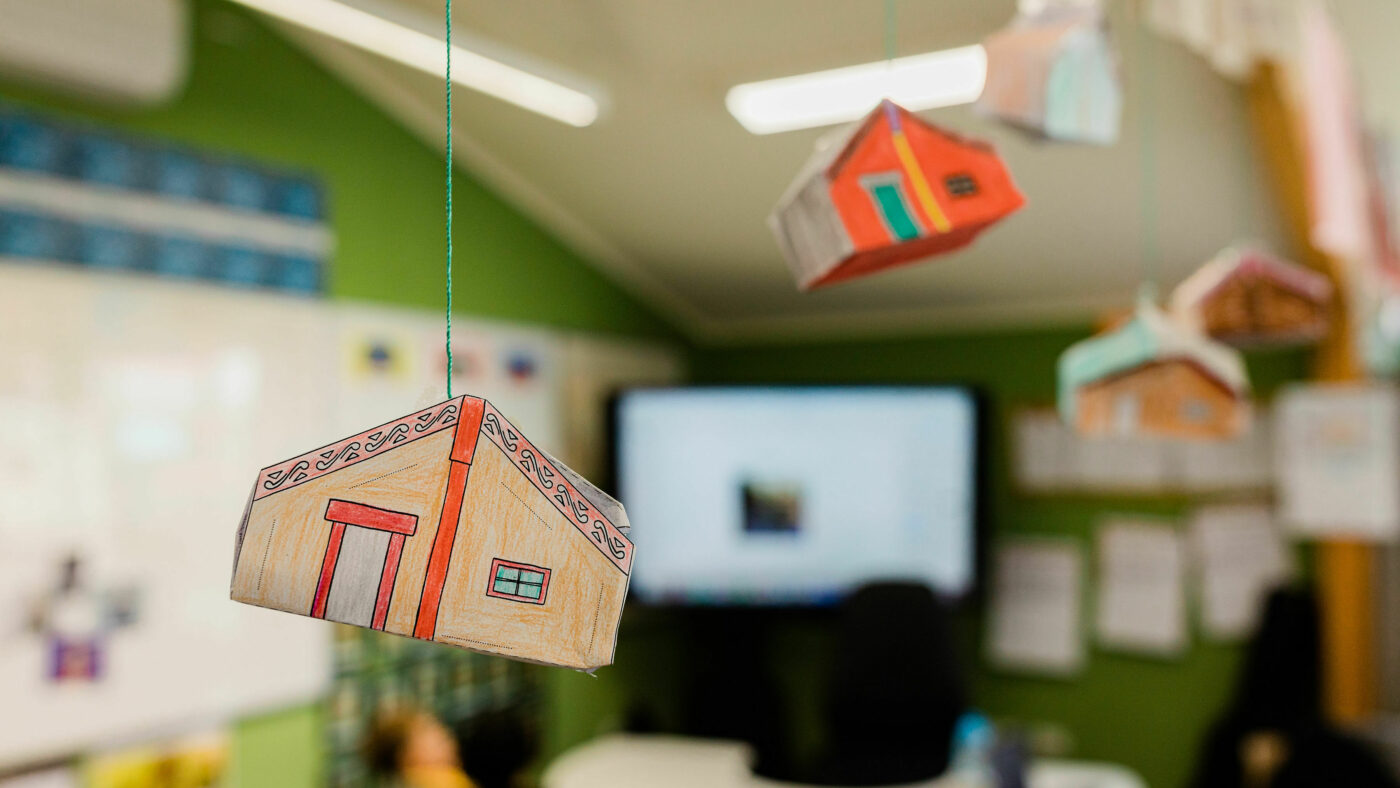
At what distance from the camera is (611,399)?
2.75m

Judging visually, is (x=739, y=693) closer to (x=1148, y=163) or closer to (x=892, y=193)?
(x=1148, y=163)

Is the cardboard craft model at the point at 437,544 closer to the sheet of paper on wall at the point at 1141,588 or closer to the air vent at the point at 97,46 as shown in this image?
the air vent at the point at 97,46

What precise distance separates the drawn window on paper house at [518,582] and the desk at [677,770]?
154 centimetres

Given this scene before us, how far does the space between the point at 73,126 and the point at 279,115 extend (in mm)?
426

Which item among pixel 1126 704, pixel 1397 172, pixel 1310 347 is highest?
pixel 1397 172

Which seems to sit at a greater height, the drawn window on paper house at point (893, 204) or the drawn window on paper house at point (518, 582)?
the drawn window on paper house at point (893, 204)

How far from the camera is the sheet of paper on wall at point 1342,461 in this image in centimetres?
226

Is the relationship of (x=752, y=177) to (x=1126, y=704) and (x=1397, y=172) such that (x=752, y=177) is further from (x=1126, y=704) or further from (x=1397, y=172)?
(x=1126, y=704)

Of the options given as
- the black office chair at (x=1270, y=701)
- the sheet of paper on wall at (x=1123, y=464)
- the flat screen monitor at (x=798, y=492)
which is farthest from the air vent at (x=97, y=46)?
the black office chair at (x=1270, y=701)

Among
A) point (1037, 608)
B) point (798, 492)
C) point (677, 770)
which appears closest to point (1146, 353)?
point (677, 770)

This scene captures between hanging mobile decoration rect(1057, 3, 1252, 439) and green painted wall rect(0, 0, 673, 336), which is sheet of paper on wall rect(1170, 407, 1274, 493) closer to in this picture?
hanging mobile decoration rect(1057, 3, 1252, 439)

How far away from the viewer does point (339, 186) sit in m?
2.20

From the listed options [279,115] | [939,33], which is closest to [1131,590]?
[939,33]

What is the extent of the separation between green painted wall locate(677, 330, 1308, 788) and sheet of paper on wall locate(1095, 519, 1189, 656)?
0.05 m
